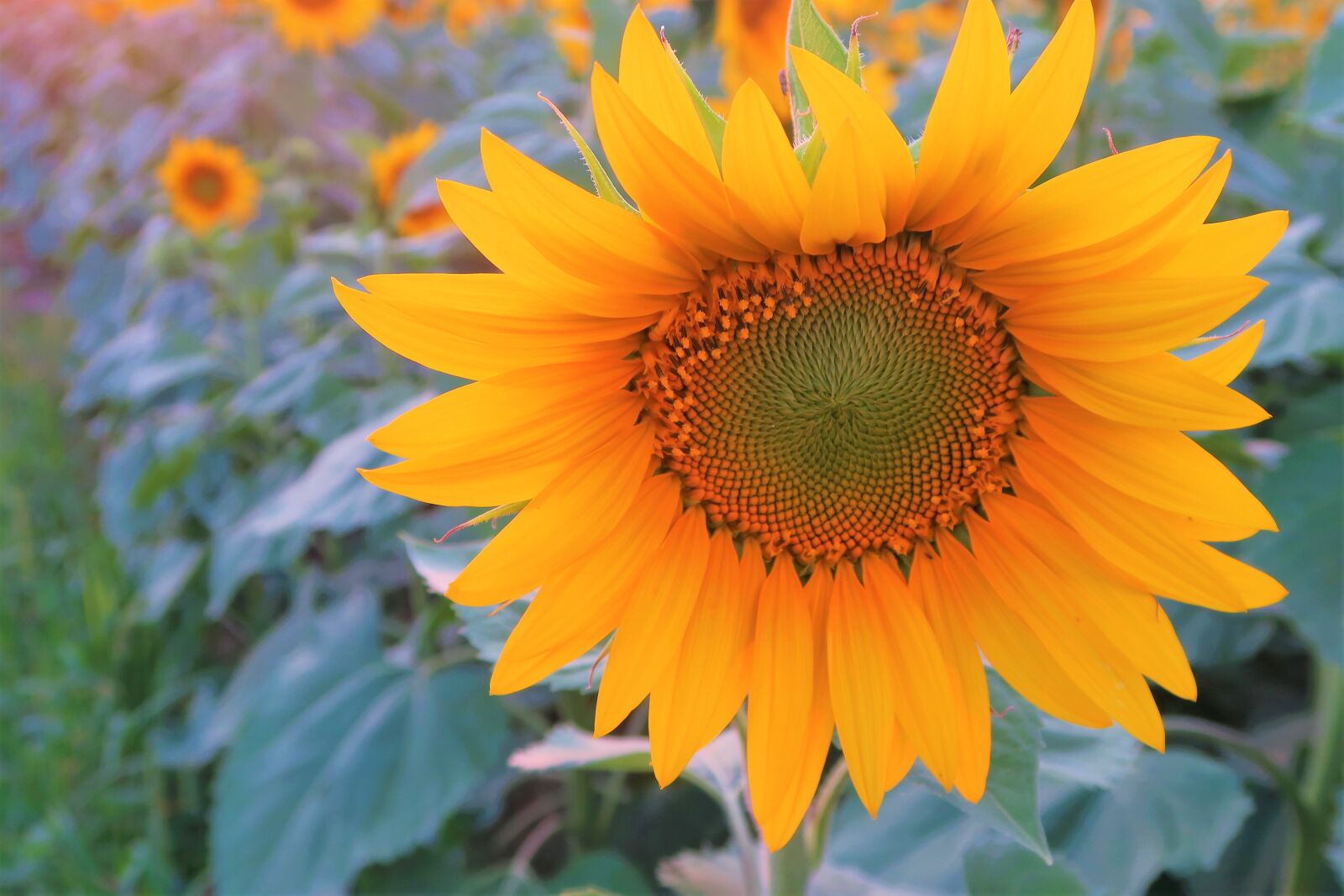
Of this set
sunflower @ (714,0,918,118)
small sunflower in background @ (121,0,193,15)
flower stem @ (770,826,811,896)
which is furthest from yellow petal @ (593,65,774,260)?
small sunflower in background @ (121,0,193,15)

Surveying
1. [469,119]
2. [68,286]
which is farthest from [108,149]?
[469,119]

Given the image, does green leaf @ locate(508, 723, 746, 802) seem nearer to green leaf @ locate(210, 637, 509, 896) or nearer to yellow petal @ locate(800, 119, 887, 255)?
yellow petal @ locate(800, 119, 887, 255)

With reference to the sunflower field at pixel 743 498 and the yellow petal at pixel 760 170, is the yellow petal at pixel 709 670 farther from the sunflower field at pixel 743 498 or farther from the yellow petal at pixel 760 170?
the yellow petal at pixel 760 170

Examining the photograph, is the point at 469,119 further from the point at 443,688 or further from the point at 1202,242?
the point at 1202,242

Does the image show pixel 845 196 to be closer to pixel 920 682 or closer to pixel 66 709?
pixel 920 682

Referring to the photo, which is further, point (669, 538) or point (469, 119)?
point (469, 119)

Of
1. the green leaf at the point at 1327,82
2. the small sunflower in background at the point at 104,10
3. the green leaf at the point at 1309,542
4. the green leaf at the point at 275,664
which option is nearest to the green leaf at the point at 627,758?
the green leaf at the point at 1309,542
